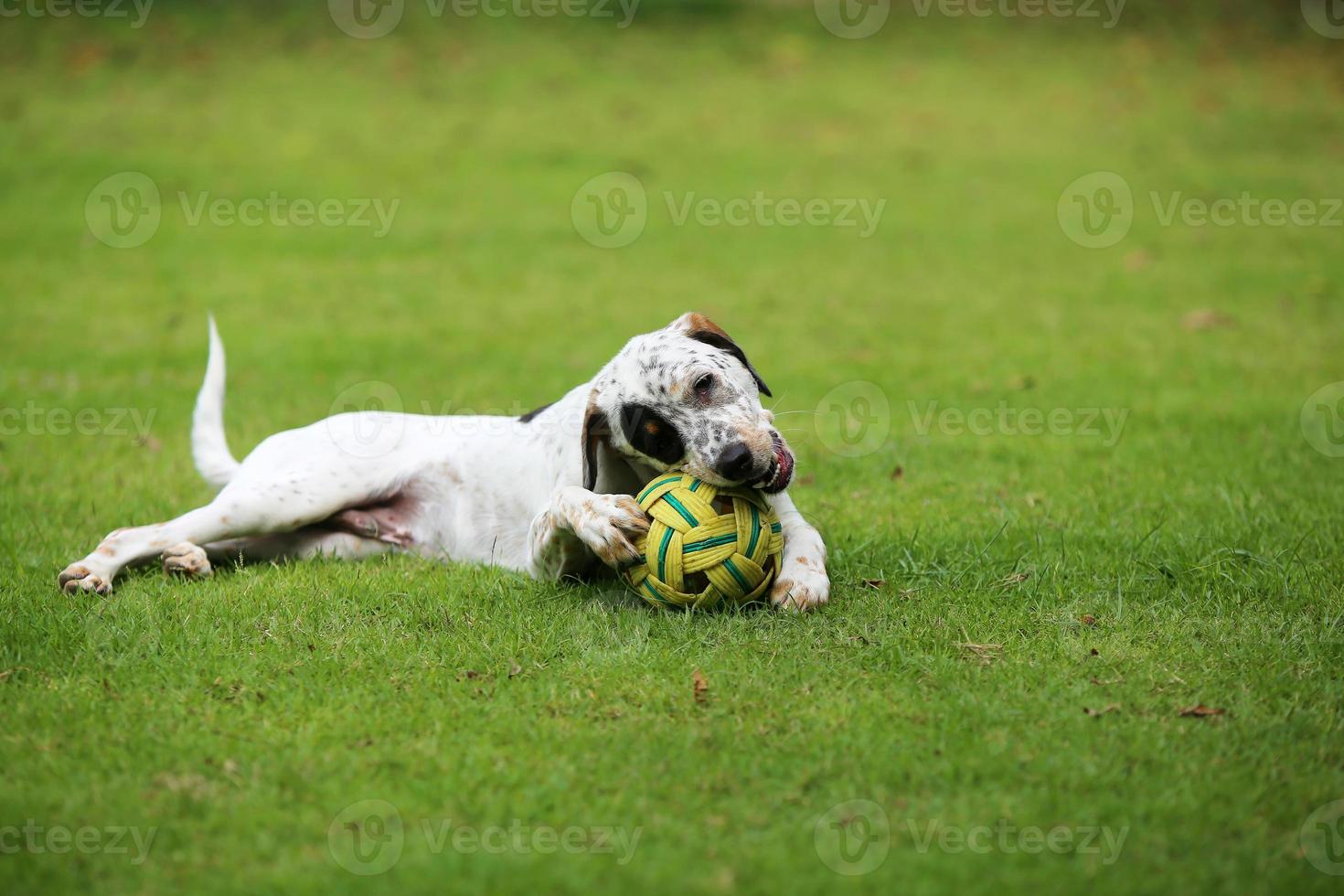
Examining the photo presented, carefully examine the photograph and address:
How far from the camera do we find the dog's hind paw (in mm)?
5336

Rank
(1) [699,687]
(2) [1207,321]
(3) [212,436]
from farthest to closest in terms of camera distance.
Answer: (2) [1207,321]
(3) [212,436]
(1) [699,687]

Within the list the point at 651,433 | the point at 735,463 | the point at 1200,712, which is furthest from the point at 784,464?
the point at 1200,712

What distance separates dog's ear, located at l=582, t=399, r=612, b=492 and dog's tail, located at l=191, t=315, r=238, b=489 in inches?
87.9

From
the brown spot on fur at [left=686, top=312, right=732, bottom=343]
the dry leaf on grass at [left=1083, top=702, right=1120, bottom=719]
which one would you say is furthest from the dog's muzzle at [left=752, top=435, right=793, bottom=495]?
the dry leaf on grass at [left=1083, top=702, right=1120, bottom=719]

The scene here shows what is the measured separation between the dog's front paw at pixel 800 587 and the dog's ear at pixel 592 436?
84 cm

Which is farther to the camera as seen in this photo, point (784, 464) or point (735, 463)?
point (784, 464)

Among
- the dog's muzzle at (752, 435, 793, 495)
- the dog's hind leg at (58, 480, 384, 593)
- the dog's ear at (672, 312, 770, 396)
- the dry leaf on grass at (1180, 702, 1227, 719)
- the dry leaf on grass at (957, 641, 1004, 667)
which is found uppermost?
the dog's ear at (672, 312, 770, 396)

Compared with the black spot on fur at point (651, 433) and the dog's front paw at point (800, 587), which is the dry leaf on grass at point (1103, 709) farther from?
the black spot on fur at point (651, 433)

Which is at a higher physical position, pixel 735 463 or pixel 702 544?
pixel 735 463

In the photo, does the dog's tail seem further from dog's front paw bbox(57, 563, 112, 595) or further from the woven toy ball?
the woven toy ball

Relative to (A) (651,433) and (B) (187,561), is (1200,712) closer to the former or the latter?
(A) (651,433)

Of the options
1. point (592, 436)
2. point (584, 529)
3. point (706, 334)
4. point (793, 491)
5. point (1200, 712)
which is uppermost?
point (706, 334)

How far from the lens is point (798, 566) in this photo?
4.77 meters

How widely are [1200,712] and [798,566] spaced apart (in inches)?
60.5
